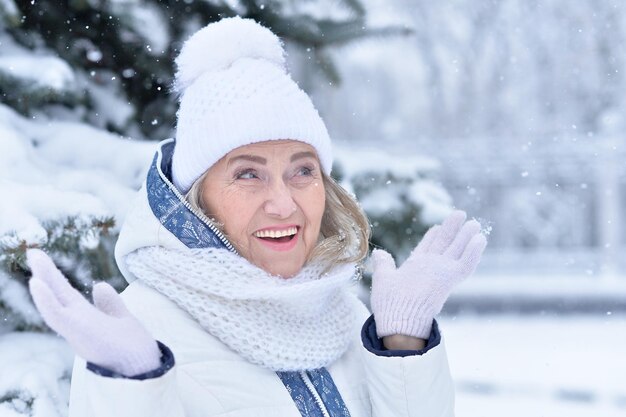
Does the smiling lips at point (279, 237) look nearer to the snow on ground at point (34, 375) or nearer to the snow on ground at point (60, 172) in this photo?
the snow on ground at point (60, 172)

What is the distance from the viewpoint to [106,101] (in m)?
3.27

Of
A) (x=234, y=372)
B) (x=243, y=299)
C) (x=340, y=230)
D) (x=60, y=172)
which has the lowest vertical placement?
(x=234, y=372)

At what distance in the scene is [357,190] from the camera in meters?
3.24

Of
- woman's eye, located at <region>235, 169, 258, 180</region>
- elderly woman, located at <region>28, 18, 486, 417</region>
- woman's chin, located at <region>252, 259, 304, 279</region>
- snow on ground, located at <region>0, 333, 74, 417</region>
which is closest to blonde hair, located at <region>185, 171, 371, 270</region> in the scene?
elderly woman, located at <region>28, 18, 486, 417</region>

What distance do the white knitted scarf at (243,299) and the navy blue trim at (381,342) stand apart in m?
0.10

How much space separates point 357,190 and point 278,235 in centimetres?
142

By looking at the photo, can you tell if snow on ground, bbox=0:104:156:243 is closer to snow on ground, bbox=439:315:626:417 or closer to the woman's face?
the woman's face

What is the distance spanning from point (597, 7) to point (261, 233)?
1561 centimetres

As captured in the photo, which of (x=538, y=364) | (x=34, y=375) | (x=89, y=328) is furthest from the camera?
(x=538, y=364)

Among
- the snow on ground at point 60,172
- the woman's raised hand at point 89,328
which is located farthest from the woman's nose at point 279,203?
the snow on ground at point 60,172

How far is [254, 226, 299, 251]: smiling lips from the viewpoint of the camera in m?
1.84

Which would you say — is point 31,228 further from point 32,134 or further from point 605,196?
point 605,196

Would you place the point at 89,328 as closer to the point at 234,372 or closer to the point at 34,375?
the point at 234,372

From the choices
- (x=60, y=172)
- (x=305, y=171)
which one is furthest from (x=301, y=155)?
(x=60, y=172)
